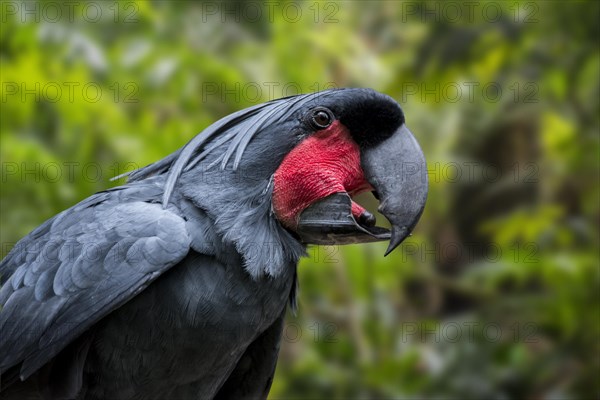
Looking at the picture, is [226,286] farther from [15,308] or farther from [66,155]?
[66,155]

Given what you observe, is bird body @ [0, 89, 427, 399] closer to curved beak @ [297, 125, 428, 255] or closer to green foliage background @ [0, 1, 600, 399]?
curved beak @ [297, 125, 428, 255]

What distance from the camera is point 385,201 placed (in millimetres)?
1400

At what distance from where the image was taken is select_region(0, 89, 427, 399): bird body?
138 cm

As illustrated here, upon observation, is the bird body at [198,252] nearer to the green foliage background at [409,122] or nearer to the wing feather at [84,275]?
the wing feather at [84,275]

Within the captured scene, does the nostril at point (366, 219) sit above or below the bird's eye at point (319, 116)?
below

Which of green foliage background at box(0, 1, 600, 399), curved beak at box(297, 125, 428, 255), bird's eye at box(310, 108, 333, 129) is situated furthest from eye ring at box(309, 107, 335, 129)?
green foliage background at box(0, 1, 600, 399)

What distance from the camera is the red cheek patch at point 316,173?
1438mm

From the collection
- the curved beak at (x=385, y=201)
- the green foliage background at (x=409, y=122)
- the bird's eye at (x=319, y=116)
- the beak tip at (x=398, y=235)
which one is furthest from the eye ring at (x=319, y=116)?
the green foliage background at (x=409, y=122)

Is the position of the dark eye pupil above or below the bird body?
above

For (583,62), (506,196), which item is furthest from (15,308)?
(506,196)

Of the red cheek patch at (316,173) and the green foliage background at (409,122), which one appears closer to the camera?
the red cheek patch at (316,173)

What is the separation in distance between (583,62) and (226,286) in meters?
2.09

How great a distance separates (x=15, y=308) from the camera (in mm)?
1428

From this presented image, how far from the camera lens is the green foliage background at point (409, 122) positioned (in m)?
2.77
